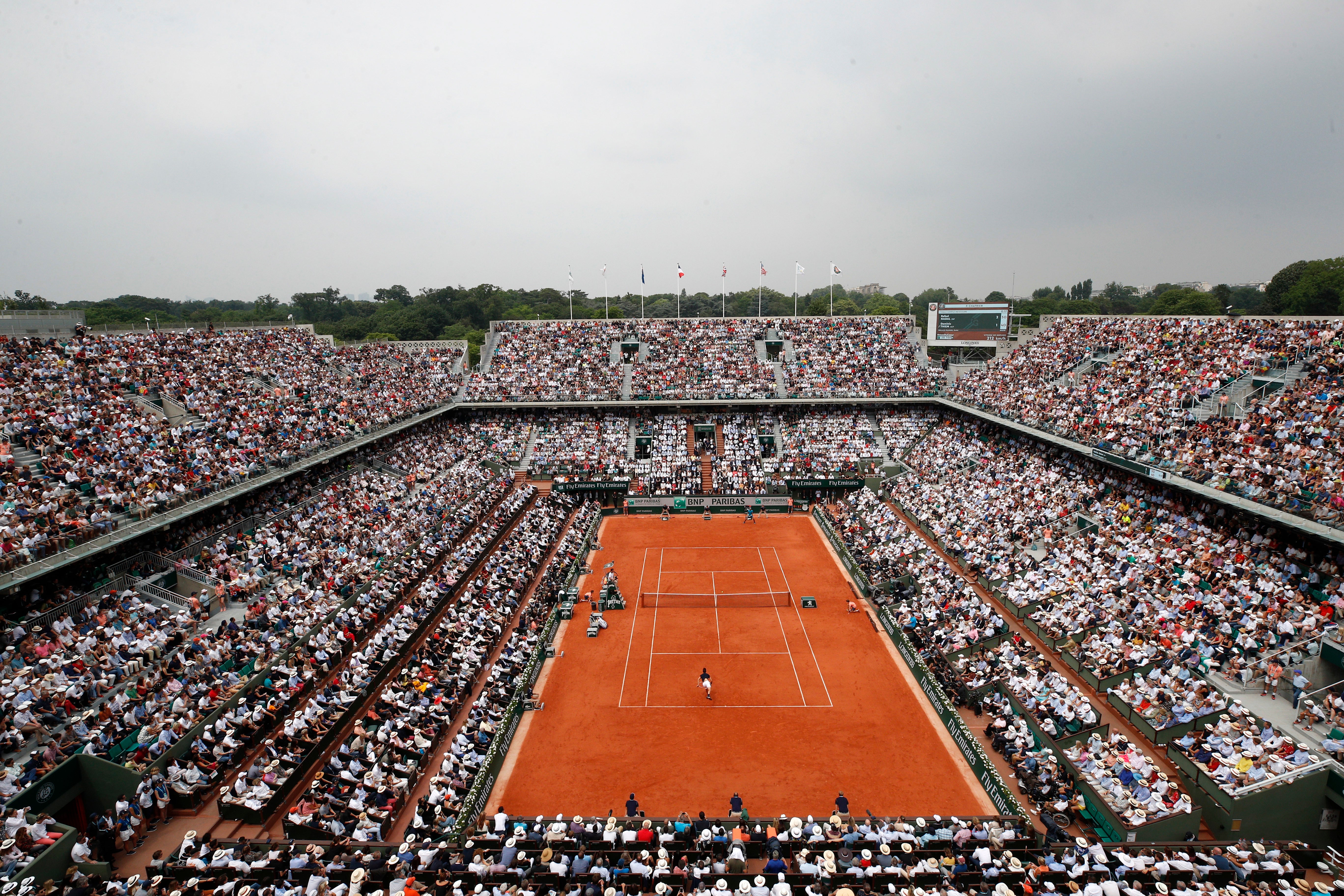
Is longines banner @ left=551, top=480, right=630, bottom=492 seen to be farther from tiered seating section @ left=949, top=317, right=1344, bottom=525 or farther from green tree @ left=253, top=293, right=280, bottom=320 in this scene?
green tree @ left=253, top=293, right=280, bottom=320

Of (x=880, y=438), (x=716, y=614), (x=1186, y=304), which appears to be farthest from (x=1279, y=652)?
(x=1186, y=304)

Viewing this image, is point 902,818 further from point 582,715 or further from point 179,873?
point 179,873

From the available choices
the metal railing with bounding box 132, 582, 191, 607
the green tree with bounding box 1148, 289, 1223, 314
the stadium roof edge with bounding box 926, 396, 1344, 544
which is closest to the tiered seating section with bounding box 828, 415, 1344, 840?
the stadium roof edge with bounding box 926, 396, 1344, 544

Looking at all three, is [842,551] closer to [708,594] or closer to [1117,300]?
[708,594]

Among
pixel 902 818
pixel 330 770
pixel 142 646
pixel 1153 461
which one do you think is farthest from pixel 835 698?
pixel 142 646

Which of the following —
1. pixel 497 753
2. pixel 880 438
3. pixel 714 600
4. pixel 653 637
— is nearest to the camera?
pixel 497 753

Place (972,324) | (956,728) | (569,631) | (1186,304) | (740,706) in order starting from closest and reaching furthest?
(956,728) < (740,706) < (569,631) < (972,324) < (1186,304)

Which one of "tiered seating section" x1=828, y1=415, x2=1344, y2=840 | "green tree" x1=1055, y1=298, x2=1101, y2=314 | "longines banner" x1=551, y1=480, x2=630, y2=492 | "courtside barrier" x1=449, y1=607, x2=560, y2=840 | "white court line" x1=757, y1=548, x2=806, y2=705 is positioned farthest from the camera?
"green tree" x1=1055, y1=298, x2=1101, y2=314
